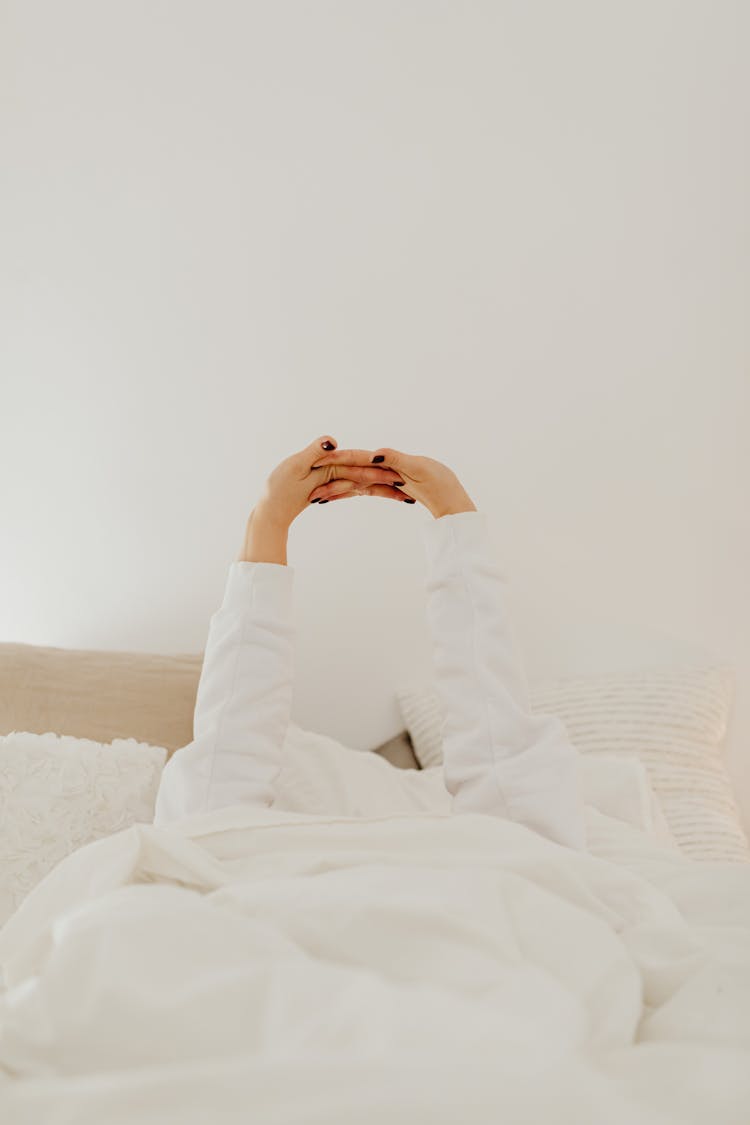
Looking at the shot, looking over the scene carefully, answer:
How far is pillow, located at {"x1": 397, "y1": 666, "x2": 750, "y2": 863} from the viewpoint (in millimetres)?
1828

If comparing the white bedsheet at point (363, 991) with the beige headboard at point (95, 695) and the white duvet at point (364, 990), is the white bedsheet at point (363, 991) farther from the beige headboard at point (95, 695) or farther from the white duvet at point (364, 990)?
the beige headboard at point (95, 695)

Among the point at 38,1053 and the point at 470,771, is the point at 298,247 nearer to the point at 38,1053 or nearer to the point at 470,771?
the point at 470,771

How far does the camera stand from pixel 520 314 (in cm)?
236

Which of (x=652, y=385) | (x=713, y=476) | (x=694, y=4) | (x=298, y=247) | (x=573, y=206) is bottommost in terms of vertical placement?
(x=713, y=476)

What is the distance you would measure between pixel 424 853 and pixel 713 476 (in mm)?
1618

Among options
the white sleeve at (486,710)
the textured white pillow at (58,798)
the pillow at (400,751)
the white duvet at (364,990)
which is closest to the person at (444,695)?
the white sleeve at (486,710)

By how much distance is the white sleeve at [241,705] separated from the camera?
4.40ft

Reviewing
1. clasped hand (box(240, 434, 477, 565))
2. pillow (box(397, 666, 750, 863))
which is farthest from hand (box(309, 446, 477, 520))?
pillow (box(397, 666, 750, 863))

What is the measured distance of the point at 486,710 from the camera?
4.59 feet

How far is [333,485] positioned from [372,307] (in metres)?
0.88

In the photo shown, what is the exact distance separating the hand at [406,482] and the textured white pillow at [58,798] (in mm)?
527

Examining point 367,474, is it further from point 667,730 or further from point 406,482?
point 667,730

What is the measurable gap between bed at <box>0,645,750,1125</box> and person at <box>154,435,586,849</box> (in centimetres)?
23

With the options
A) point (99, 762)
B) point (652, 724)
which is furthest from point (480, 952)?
point (652, 724)
